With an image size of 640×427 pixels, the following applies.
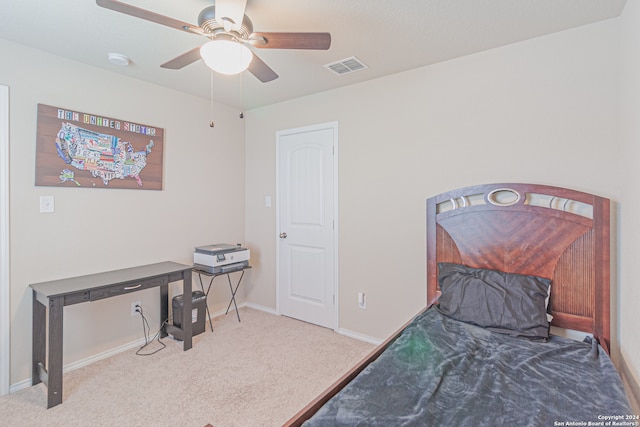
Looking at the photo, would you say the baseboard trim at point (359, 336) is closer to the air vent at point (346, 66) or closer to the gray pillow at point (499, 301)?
the gray pillow at point (499, 301)

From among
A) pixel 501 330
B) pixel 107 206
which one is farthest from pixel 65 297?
pixel 501 330

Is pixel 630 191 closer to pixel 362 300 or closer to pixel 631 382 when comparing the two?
pixel 631 382

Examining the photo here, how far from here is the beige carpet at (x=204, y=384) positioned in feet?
6.63

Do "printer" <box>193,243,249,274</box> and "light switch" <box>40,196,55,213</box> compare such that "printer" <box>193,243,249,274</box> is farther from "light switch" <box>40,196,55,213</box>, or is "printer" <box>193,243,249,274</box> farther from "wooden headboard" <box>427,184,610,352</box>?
"wooden headboard" <box>427,184,610,352</box>

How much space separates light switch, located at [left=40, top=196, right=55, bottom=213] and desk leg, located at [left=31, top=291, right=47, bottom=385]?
24.5 inches

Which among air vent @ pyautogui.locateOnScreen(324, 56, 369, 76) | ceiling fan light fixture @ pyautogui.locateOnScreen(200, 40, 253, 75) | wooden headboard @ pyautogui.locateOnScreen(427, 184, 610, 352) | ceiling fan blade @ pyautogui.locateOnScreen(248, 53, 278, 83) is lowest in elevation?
wooden headboard @ pyautogui.locateOnScreen(427, 184, 610, 352)

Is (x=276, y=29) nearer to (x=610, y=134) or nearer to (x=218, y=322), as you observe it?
(x=610, y=134)

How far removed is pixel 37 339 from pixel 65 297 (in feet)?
1.84

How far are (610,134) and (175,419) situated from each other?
3253 mm

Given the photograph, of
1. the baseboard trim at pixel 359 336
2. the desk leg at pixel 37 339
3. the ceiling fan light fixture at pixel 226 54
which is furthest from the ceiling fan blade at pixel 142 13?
the baseboard trim at pixel 359 336

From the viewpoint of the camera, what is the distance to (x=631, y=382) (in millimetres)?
1650

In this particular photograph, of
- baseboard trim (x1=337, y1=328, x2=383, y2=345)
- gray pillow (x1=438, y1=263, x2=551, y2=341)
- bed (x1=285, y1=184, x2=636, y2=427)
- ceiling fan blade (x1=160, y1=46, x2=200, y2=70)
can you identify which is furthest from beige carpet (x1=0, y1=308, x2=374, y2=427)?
ceiling fan blade (x1=160, y1=46, x2=200, y2=70)

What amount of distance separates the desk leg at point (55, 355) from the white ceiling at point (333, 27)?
1.81 meters

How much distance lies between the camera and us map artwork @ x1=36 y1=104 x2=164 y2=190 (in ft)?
8.14
